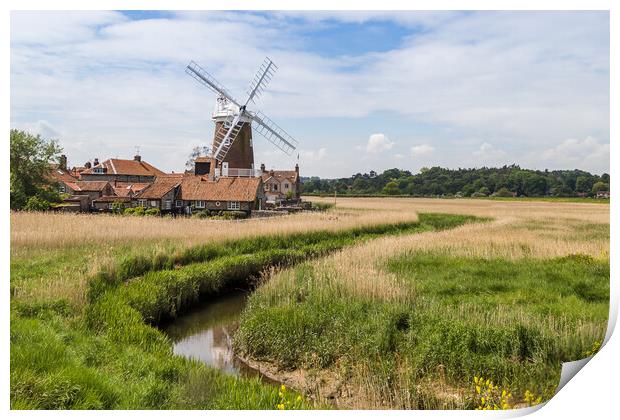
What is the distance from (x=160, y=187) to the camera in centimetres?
2989

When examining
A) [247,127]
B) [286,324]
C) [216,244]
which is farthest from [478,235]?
[247,127]

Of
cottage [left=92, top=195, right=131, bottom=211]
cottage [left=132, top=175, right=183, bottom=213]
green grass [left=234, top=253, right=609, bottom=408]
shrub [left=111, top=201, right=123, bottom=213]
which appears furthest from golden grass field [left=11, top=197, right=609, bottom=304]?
cottage [left=132, top=175, right=183, bottom=213]

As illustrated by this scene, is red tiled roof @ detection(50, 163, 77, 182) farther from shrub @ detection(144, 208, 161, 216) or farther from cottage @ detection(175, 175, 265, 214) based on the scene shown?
cottage @ detection(175, 175, 265, 214)

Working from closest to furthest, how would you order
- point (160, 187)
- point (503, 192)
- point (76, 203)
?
point (76, 203) < point (503, 192) < point (160, 187)

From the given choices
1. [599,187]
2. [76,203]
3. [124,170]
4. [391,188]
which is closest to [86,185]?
[76,203]

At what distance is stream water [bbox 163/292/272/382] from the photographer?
8195mm

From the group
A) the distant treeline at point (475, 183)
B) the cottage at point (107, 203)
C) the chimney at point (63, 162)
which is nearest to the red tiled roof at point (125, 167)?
the cottage at point (107, 203)

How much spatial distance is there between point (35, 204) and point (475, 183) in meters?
27.0

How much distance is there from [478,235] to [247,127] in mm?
18558

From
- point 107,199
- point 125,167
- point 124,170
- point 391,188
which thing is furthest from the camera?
point 391,188

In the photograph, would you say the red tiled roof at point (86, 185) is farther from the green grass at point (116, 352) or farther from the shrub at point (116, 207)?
the green grass at point (116, 352)

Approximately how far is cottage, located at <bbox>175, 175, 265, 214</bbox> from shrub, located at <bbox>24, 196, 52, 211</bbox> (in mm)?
19103

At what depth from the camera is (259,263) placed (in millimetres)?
14438

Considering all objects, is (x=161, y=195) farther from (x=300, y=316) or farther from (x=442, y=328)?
(x=442, y=328)
